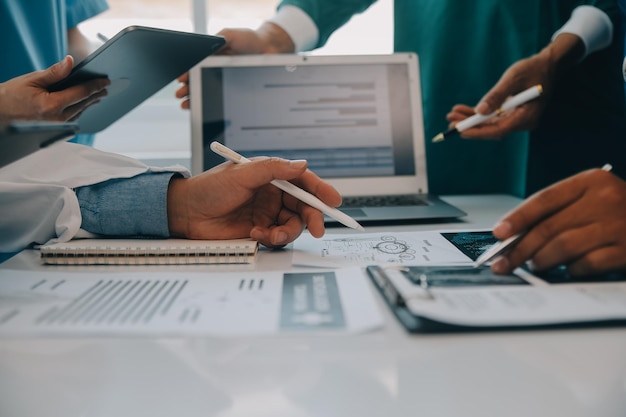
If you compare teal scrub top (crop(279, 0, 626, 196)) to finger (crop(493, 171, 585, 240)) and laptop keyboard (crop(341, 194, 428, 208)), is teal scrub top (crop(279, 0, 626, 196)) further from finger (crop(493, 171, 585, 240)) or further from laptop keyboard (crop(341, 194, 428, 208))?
finger (crop(493, 171, 585, 240))

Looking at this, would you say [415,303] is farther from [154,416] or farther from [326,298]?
[154,416]

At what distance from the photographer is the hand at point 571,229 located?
0.45 m

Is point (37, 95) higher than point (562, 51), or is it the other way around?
point (562, 51)

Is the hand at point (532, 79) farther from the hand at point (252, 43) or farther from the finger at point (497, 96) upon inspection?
the hand at point (252, 43)

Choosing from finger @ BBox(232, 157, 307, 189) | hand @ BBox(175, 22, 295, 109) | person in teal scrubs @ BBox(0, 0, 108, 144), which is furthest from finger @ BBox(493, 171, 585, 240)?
person in teal scrubs @ BBox(0, 0, 108, 144)

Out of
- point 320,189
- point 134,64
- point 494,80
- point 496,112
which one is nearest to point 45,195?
point 134,64

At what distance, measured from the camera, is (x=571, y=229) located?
458mm

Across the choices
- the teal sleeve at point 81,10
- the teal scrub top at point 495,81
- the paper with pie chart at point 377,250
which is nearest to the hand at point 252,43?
the teal scrub top at point 495,81

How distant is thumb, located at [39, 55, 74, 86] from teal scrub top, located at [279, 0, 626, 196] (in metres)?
0.74

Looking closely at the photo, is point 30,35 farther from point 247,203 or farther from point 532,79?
point 532,79

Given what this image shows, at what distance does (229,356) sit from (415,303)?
5.6 inches

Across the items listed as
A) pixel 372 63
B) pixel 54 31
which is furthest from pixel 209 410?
pixel 54 31

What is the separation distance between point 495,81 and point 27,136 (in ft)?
3.73

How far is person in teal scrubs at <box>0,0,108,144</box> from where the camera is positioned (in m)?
1.08
